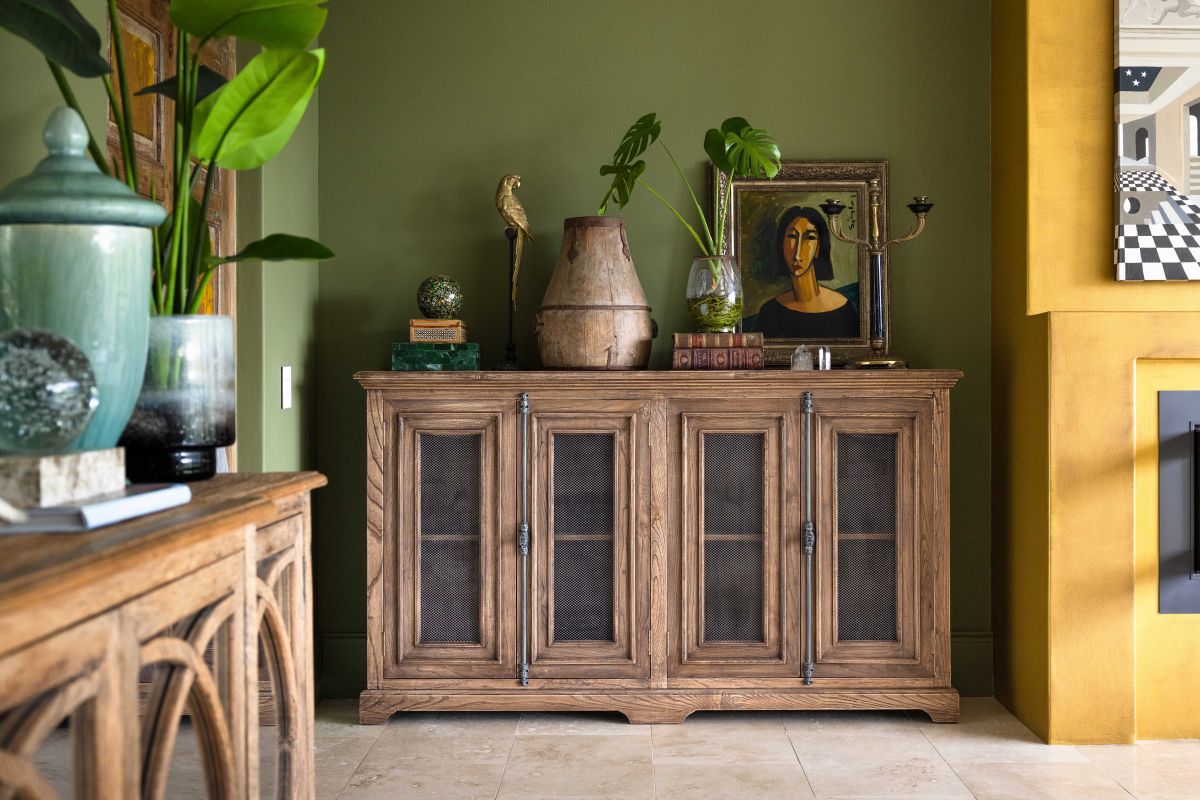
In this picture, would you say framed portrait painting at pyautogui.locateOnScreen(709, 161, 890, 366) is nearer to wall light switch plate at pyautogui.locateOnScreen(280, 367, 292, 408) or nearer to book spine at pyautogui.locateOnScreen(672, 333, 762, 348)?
book spine at pyautogui.locateOnScreen(672, 333, 762, 348)

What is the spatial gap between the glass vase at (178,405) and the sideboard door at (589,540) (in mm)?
1686

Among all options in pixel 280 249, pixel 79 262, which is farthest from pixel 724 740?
pixel 79 262

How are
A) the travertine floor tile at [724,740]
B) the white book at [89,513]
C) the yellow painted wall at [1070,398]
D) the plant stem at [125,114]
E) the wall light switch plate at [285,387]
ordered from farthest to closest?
the wall light switch plate at [285,387], the yellow painted wall at [1070,398], the travertine floor tile at [724,740], the plant stem at [125,114], the white book at [89,513]

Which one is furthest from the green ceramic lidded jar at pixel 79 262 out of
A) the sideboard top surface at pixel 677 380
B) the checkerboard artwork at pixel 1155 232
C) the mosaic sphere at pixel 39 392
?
the checkerboard artwork at pixel 1155 232

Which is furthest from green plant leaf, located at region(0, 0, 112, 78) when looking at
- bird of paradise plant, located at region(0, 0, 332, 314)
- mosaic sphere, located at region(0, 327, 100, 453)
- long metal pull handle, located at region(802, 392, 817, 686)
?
long metal pull handle, located at region(802, 392, 817, 686)

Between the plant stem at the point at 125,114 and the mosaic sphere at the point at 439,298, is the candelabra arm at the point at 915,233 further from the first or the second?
the plant stem at the point at 125,114

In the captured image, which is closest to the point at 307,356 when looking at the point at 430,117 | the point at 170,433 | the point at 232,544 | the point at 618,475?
the point at 430,117

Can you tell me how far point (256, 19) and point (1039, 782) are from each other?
264 centimetres

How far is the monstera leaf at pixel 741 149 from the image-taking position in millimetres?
3271

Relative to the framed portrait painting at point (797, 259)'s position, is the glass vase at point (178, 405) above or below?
below

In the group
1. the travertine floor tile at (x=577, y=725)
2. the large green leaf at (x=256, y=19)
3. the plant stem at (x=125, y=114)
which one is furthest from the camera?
the travertine floor tile at (x=577, y=725)

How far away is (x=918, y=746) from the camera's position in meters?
3.06

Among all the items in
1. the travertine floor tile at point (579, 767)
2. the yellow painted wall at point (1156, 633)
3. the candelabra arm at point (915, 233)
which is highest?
the candelabra arm at point (915, 233)

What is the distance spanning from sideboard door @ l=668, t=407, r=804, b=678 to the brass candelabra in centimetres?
40
